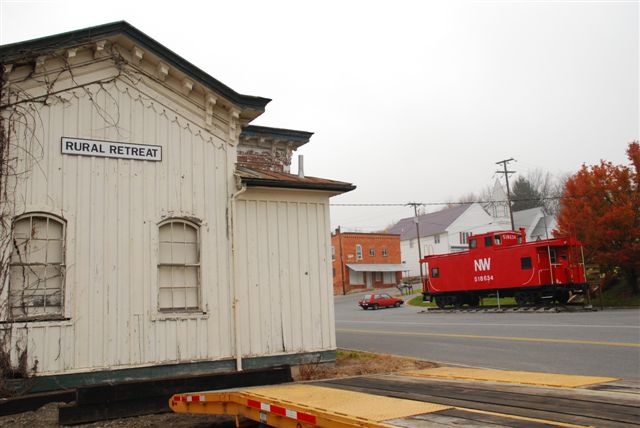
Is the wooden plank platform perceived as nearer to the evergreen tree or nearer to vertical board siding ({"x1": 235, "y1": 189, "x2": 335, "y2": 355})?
vertical board siding ({"x1": 235, "y1": 189, "x2": 335, "y2": 355})

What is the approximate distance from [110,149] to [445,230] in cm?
6242

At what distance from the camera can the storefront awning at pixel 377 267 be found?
62031mm

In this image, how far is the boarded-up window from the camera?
33.5 feet

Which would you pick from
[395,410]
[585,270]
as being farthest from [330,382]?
[585,270]

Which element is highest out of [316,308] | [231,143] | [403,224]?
[403,224]

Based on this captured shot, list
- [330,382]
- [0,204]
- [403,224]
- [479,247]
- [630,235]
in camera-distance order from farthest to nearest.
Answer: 1. [403,224]
2. [479,247]
3. [630,235]
4. [0,204]
5. [330,382]

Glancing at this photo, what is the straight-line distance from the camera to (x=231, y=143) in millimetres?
11289

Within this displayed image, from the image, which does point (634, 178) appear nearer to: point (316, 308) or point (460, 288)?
point (460, 288)

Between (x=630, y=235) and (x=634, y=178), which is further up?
(x=634, y=178)

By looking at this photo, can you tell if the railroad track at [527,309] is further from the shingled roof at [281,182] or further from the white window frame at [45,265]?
the white window frame at [45,265]

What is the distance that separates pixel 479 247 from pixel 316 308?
847 inches

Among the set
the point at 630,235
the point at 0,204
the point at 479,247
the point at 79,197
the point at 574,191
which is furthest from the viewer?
the point at 479,247

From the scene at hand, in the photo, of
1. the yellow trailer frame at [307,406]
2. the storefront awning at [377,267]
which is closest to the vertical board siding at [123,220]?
the yellow trailer frame at [307,406]

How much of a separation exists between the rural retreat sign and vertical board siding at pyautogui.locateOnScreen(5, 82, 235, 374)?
10cm
